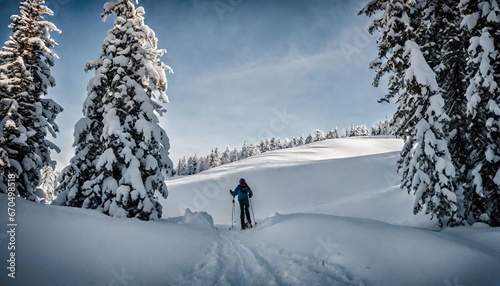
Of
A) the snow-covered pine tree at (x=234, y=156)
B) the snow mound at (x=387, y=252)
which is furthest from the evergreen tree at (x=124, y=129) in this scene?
the snow-covered pine tree at (x=234, y=156)

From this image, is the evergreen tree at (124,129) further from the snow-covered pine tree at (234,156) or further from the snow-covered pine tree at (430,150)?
the snow-covered pine tree at (234,156)

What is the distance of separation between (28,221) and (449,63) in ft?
48.3

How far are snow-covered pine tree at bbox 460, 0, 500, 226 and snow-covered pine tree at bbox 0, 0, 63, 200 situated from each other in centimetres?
2106

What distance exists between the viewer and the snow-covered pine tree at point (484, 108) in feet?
29.9

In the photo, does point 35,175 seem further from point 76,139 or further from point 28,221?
point 28,221

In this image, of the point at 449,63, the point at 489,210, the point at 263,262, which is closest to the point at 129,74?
the point at 263,262

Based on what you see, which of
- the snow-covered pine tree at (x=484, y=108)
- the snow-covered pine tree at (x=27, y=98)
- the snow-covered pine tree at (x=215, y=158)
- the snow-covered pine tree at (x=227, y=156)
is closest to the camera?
the snow-covered pine tree at (x=484, y=108)

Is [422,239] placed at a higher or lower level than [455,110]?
lower

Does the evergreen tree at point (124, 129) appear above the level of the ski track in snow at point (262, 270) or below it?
above

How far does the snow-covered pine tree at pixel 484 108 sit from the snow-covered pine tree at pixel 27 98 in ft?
69.1

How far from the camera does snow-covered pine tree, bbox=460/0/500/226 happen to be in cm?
911

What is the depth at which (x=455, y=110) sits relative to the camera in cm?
1072

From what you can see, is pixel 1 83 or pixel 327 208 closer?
pixel 1 83

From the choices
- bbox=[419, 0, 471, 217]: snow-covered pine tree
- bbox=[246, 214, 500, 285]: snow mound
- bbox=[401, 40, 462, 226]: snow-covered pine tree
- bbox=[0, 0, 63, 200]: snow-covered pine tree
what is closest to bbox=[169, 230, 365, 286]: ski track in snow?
bbox=[246, 214, 500, 285]: snow mound
